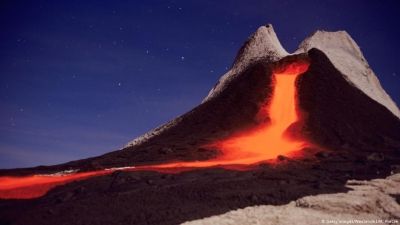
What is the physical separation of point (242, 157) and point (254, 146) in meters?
2.66

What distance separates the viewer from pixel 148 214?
14.0 m

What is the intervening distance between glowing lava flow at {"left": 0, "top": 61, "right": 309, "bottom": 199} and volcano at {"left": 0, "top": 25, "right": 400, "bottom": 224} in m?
0.07

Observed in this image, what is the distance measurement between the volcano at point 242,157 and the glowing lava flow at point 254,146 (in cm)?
7

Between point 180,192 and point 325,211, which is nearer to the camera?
point 325,211

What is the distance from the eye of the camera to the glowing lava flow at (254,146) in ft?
66.3

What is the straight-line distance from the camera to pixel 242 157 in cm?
2389

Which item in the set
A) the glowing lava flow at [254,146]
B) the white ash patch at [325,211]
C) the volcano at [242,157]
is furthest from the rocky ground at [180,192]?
the glowing lava flow at [254,146]

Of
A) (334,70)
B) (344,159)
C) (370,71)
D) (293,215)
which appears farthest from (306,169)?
(370,71)

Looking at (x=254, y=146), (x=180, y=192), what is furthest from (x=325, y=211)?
(x=254, y=146)

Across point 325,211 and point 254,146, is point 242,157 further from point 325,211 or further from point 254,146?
point 325,211

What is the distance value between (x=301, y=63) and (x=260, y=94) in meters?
7.59

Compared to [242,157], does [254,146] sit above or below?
above

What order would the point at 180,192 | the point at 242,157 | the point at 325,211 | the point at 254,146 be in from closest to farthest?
the point at 325,211, the point at 180,192, the point at 242,157, the point at 254,146

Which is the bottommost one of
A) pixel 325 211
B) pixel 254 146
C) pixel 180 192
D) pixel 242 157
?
pixel 325 211
